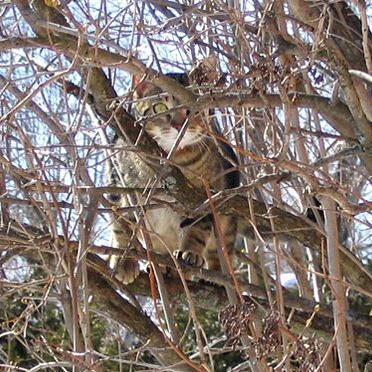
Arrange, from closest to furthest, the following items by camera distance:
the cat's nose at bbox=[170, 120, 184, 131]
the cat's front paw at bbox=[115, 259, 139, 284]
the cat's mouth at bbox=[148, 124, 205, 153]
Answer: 1. the cat's front paw at bbox=[115, 259, 139, 284]
2. the cat's nose at bbox=[170, 120, 184, 131]
3. the cat's mouth at bbox=[148, 124, 205, 153]

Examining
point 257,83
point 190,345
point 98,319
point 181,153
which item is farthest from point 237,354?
point 257,83

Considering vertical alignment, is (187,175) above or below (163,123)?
below

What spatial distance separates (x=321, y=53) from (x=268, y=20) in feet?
0.61

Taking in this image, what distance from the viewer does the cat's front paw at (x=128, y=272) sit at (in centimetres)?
389

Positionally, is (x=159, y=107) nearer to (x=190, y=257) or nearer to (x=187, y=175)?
(x=187, y=175)

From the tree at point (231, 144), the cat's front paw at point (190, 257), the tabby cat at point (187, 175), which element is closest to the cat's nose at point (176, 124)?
the tabby cat at point (187, 175)

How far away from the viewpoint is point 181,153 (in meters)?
4.46

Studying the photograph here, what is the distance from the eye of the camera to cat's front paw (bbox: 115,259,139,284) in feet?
12.8

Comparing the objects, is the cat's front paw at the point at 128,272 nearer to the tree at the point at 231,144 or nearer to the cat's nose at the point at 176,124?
the tree at the point at 231,144

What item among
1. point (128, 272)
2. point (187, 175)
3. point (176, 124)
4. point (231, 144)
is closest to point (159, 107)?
point (176, 124)

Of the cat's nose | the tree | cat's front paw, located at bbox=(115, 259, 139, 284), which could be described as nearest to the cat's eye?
the cat's nose

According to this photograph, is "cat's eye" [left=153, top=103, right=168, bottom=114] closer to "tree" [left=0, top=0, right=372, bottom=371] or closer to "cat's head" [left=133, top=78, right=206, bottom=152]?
"cat's head" [left=133, top=78, right=206, bottom=152]

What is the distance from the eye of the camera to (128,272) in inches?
154

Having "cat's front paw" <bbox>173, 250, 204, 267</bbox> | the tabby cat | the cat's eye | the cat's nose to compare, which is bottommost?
"cat's front paw" <bbox>173, 250, 204, 267</bbox>
